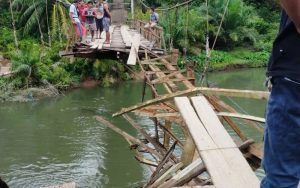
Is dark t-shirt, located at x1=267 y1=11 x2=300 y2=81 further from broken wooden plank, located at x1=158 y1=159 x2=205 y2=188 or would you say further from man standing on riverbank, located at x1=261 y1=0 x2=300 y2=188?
broken wooden plank, located at x1=158 y1=159 x2=205 y2=188

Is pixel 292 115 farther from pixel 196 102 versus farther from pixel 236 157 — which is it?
pixel 196 102

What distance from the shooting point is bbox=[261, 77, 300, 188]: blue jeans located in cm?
115

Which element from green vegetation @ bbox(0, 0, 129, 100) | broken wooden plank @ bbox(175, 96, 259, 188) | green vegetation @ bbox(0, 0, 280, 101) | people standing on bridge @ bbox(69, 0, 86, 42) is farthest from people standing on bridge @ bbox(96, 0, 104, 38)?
broken wooden plank @ bbox(175, 96, 259, 188)

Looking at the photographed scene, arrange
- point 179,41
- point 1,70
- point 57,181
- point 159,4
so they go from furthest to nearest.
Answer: point 159,4, point 179,41, point 1,70, point 57,181

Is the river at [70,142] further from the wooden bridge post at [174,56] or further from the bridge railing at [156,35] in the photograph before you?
the bridge railing at [156,35]

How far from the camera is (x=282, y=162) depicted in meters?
1.19

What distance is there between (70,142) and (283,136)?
8850mm

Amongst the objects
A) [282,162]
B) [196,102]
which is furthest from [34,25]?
[282,162]

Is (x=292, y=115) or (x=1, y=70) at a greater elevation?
(x=292, y=115)

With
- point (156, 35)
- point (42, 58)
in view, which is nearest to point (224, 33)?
point (42, 58)

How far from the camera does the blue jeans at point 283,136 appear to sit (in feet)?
3.76

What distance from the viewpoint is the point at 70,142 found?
31.9ft

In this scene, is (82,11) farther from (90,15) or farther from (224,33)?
(224,33)

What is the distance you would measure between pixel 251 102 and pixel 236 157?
1110 cm
